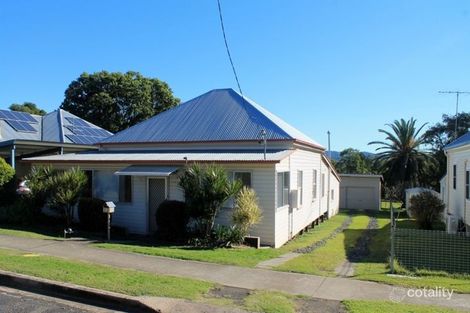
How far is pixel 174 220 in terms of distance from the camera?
1448 centimetres

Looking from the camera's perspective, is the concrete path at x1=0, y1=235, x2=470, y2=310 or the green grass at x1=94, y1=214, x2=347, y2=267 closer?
the concrete path at x1=0, y1=235, x2=470, y2=310

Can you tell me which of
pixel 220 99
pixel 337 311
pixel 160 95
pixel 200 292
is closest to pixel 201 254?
pixel 200 292

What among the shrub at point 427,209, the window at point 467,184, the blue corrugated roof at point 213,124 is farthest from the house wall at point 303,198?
the window at point 467,184

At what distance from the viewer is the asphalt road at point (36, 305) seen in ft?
22.9

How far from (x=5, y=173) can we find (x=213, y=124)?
27.9ft

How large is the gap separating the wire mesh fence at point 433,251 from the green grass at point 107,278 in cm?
577

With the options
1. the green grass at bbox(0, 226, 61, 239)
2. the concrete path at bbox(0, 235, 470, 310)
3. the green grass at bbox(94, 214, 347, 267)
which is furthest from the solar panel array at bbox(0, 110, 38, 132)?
the green grass at bbox(94, 214, 347, 267)

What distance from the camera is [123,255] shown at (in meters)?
11.0

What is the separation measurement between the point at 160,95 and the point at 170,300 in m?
44.7

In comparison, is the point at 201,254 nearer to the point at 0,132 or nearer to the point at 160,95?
the point at 0,132

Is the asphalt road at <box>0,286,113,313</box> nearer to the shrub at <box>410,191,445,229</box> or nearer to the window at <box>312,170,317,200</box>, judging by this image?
the window at <box>312,170,317,200</box>

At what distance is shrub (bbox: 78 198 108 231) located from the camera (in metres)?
15.8

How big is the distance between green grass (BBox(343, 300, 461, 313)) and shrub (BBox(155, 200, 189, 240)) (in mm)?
7775

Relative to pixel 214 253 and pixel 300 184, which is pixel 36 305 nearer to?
pixel 214 253
